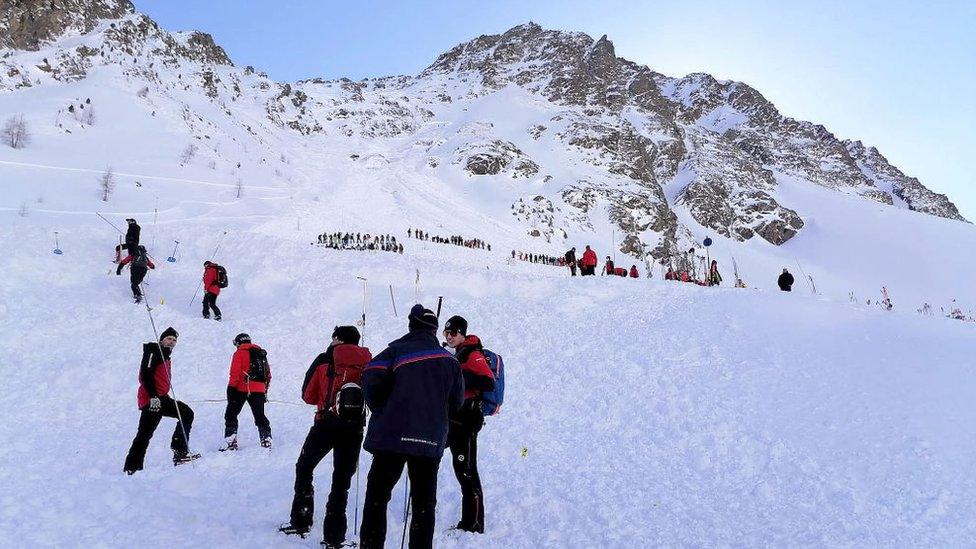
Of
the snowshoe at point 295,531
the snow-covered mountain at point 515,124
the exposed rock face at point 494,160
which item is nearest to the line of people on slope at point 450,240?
the snow-covered mountain at point 515,124

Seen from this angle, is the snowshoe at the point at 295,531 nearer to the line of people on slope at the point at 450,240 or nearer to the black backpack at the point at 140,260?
the black backpack at the point at 140,260

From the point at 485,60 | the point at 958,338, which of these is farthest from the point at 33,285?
the point at 485,60

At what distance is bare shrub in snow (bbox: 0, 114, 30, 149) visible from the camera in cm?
2942

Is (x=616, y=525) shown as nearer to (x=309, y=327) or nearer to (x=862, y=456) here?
(x=862, y=456)

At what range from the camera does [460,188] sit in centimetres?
7088

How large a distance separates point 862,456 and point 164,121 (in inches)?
2068

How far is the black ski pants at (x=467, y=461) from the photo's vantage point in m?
5.39

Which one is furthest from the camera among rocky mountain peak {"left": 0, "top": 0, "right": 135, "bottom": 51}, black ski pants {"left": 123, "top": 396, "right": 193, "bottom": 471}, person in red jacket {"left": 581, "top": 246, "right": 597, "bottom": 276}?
rocky mountain peak {"left": 0, "top": 0, "right": 135, "bottom": 51}

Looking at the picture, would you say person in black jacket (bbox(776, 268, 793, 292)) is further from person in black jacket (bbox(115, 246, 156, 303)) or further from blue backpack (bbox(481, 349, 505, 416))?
person in black jacket (bbox(115, 246, 156, 303))

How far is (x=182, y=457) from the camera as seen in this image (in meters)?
7.25

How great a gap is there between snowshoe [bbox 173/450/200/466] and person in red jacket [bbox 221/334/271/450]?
565 millimetres

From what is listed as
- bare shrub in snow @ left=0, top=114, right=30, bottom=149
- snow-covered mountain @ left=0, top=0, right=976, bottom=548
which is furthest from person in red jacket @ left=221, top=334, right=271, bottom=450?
bare shrub in snow @ left=0, top=114, right=30, bottom=149

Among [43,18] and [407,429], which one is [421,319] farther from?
[43,18]

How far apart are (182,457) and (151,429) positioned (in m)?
0.58
